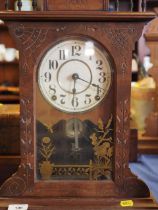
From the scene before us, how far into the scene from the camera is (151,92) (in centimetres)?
150

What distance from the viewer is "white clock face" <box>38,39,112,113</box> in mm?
842

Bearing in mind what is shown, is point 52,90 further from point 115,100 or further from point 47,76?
point 115,100

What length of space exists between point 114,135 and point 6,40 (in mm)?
2389

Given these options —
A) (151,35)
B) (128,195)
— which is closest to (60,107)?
(128,195)

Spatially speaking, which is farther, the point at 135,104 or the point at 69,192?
the point at 135,104

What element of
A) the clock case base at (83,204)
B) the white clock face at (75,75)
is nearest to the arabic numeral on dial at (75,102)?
the white clock face at (75,75)

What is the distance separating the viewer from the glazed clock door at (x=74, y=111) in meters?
0.85

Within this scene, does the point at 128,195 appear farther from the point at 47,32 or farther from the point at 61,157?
the point at 47,32

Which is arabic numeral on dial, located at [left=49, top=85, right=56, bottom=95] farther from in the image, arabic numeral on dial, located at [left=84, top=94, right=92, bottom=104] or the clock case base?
the clock case base

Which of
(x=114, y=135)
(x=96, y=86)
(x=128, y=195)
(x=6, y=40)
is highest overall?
(x=6, y=40)

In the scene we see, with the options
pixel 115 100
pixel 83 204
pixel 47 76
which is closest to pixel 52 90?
pixel 47 76

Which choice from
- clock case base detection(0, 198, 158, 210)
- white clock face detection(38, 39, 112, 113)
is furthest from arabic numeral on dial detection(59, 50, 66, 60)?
clock case base detection(0, 198, 158, 210)

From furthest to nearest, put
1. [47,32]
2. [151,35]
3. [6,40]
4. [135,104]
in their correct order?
[6,40], [135,104], [151,35], [47,32]

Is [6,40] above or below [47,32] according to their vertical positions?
above
